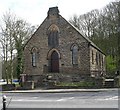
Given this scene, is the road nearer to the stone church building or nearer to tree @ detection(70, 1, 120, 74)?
the stone church building

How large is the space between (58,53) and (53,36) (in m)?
2.59

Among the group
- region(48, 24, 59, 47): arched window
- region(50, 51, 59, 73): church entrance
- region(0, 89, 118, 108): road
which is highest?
region(48, 24, 59, 47): arched window

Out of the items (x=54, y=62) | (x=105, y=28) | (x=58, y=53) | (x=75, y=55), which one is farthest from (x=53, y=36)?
(x=105, y=28)

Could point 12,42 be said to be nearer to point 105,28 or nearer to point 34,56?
point 34,56

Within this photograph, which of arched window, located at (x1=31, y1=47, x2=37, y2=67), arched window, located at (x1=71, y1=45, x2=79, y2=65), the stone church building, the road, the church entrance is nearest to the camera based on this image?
the road

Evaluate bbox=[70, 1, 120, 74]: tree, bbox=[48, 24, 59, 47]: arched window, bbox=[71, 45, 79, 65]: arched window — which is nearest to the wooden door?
bbox=[48, 24, 59, 47]: arched window

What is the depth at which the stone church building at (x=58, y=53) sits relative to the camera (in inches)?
1564

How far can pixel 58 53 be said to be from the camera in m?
41.2

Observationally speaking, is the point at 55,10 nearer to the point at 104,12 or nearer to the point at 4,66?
the point at 4,66

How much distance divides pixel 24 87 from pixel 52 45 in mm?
8658

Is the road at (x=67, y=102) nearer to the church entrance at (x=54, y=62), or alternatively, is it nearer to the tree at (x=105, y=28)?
the church entrance at (x=54, y=62)

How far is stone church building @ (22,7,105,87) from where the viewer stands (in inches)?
1564

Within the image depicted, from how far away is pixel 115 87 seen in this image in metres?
32.0

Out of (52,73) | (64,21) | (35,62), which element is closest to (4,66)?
(35,62)
